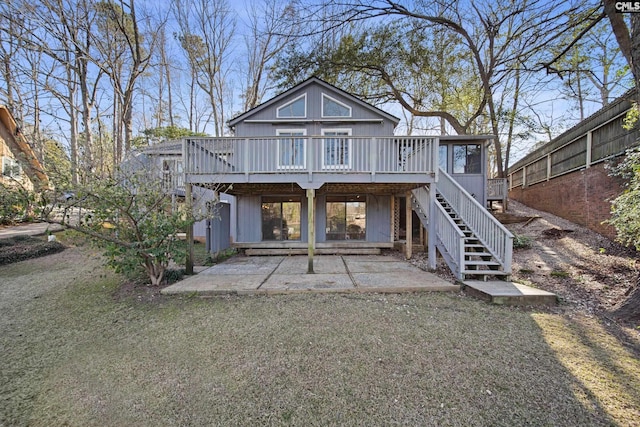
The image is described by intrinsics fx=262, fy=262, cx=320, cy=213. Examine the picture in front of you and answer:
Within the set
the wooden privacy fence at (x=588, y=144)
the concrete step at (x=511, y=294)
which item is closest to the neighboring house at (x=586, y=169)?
the wooden privacy fence at (x=588, y=144)

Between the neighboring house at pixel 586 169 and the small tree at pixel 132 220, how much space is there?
32.6 ft

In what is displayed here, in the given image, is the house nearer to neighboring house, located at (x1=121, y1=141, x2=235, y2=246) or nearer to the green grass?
neighboring house, located at (x1=121, y1=141, x2=235, y2=246)

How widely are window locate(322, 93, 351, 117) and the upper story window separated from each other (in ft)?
2.39

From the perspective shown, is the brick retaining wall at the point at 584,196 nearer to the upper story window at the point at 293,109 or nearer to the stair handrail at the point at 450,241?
the stair handrail at the point at 450,241

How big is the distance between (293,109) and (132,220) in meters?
6.54

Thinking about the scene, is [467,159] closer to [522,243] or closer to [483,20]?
[522,243]

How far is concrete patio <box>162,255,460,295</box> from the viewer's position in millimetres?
5141

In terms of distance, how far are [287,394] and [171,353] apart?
1.61 metres

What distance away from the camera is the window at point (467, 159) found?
1006 cm

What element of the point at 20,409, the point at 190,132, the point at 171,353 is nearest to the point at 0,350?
the point at 20,409

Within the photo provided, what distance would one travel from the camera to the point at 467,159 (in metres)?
10.1

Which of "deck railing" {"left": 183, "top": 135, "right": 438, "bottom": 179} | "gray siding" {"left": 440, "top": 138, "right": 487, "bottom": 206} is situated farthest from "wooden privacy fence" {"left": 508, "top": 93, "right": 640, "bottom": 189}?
"deck railing" {"left": 183, "top": 135, "right": 438, "bottom": 179}

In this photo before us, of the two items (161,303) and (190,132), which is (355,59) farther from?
(161,303)

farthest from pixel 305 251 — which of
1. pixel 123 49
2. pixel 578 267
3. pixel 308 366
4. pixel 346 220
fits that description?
pixel 123 49
